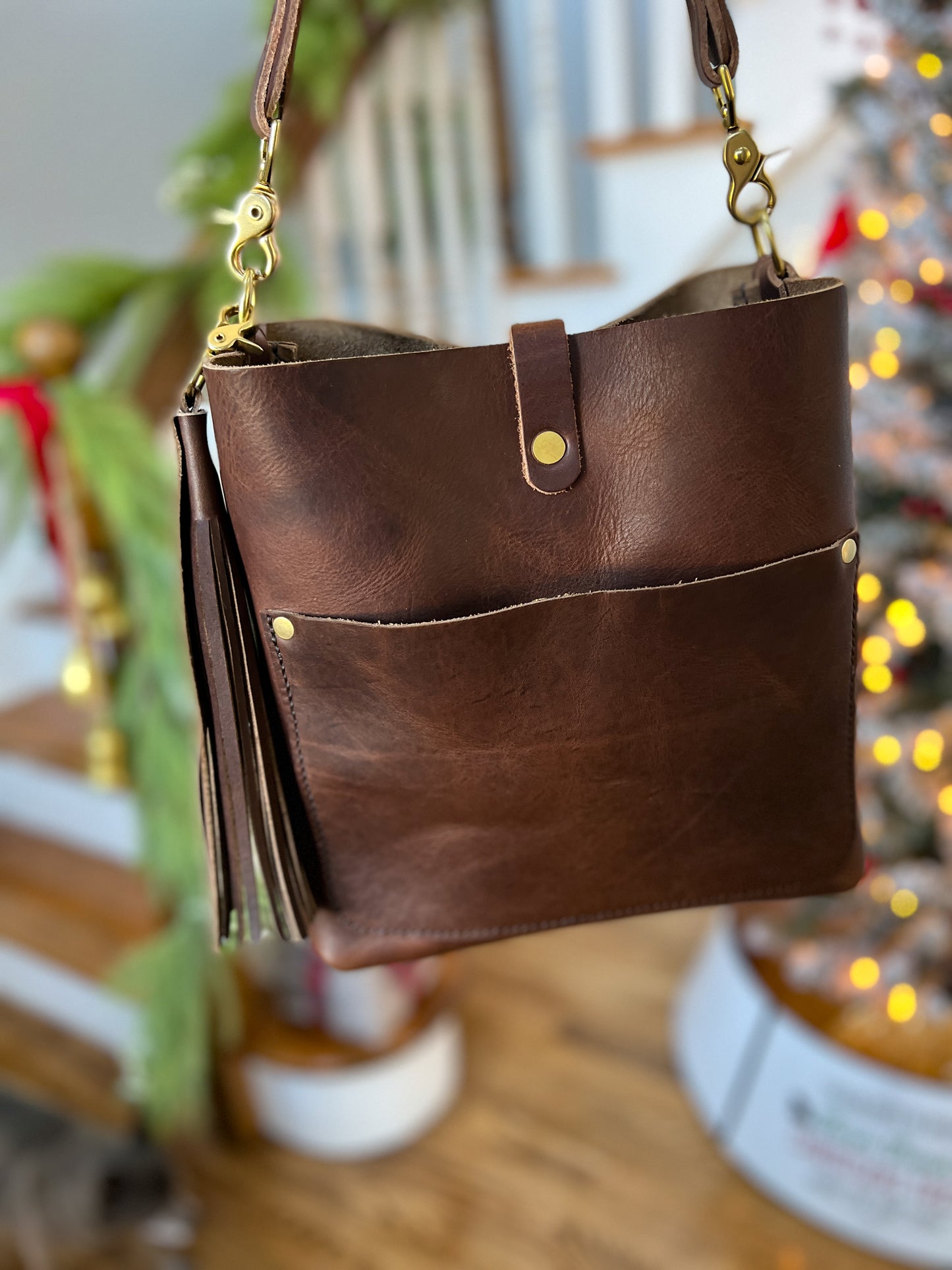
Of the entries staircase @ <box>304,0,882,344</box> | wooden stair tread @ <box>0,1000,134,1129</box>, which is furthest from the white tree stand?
staircase @ <box>304,0,882,344</box>

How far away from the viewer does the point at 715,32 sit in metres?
0.45

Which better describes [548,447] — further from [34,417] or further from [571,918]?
[34,417]

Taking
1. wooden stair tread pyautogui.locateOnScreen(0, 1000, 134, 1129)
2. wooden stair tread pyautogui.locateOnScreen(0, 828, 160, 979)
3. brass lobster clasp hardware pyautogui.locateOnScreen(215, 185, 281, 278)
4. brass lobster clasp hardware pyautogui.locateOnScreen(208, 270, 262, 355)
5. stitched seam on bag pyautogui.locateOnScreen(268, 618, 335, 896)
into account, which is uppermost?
brass lobster clasp hardware pyautogui.locateOnScreen(215, 185, 281, 278)

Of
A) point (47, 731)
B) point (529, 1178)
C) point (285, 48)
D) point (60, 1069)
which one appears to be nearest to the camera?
point (285, 48)

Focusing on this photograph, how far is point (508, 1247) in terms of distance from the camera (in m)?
1.35

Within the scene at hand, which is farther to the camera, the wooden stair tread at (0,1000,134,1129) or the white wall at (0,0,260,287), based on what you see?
the wooden stair tread at (0,1000,134,1129)

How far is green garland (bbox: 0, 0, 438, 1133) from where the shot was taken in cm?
106

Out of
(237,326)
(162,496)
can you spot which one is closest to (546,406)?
(237,326)

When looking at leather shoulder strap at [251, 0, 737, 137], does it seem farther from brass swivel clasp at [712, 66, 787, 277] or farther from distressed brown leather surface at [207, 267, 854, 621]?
distressed brown leather surface at [207, 267, 854, 621]

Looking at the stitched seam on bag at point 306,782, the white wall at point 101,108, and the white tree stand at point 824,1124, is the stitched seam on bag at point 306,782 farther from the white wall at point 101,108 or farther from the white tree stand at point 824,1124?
the white wall at point 101,108

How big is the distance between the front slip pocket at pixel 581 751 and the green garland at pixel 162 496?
0.59 meters

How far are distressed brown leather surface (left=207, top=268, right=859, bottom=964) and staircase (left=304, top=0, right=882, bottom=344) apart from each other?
1056 mm

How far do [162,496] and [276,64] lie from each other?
0.69 meters

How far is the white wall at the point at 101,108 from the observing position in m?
1.41
